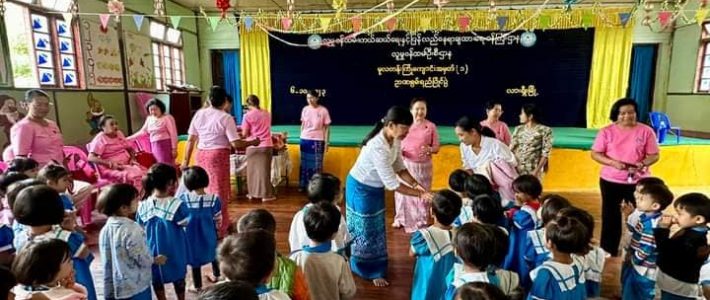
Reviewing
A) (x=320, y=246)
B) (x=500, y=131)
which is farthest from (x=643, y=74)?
(x=320, y=246)

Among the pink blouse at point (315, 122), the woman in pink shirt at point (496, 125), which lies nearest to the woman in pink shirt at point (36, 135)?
the pink blouse at point (315, 122)

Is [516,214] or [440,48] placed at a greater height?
[440,48]

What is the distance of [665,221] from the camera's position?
190 centimetres

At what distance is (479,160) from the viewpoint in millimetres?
2643

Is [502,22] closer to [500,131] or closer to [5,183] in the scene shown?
[500,131]

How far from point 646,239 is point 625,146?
3.02ft

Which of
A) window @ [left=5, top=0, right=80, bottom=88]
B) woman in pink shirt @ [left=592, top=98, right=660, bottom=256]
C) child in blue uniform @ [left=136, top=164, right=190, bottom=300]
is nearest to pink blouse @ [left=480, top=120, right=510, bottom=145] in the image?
woman in pink shirt @ [left=592, top=98, right=660, bottom=256]

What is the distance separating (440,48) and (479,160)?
20.2ft

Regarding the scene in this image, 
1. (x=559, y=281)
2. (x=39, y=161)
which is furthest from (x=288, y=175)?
(x=559, y=281)

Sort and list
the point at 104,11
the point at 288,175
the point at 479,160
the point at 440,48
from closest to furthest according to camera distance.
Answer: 1. the point at 479,160
2. the point at 288,175
3. the point at 104,11
4. the point at 440,48

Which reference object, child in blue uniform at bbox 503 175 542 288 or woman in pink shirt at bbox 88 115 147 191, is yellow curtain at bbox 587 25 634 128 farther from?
woman in pink shirt at bbox 88 115 147 191

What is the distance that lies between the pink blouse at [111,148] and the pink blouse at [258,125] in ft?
3.81

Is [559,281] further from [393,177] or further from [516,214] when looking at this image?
[393,177]

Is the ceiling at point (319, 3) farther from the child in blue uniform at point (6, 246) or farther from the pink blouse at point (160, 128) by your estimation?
the child in blue uniform at point (6, 246)
